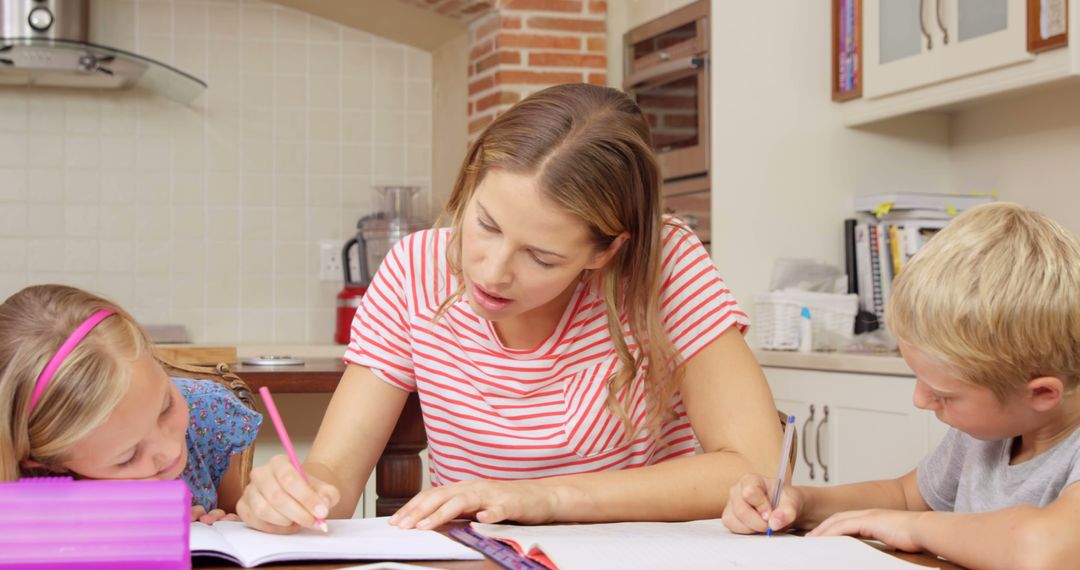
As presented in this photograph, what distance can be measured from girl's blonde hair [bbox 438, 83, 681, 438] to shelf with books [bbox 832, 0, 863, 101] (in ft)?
7.13

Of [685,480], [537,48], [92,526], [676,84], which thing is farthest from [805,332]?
[92,526]

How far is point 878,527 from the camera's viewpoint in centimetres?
115

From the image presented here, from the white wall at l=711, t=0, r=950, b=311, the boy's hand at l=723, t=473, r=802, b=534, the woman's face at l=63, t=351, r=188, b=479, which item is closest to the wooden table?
the boy's hand at l=723, t=473, r=802, b=534

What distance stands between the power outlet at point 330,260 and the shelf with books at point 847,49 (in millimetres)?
1955

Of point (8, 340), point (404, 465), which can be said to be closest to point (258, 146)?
point (404, 465)

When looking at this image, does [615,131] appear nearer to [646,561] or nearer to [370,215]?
[646,561]

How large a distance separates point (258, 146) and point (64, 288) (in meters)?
3.32

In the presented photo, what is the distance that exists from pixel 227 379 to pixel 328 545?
2.27ft

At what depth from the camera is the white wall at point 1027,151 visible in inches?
125

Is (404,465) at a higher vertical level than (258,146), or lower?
lower

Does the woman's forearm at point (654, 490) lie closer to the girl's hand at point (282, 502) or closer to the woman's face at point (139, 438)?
the girl's hand at point (282, 502)

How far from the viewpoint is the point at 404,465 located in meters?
1.65

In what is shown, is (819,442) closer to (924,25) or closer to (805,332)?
(805,332)

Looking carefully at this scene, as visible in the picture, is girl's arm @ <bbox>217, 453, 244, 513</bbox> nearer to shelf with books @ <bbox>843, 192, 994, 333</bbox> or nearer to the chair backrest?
the chair backrest
